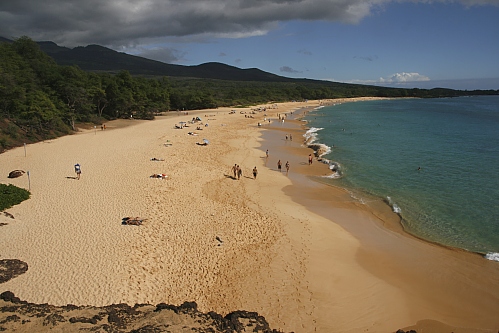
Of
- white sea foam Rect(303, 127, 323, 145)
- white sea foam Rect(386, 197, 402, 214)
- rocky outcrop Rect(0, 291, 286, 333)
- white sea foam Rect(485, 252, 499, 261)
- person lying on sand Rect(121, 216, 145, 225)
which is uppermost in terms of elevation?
rocky outcrop Rect(0, 291, 286, 333)

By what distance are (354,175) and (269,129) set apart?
2711 cm

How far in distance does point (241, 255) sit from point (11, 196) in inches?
484

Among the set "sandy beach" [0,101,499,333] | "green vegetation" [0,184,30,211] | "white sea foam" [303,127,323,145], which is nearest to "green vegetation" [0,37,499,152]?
"sandy beach" [0,101,499,333]

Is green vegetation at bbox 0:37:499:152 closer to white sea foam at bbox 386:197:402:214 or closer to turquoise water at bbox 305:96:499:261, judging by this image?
turquoise water at bbox 305:96:499:261

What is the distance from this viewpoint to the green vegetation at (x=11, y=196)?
53.4ft

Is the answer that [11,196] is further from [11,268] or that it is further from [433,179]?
[433,179]

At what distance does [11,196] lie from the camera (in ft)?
55.5

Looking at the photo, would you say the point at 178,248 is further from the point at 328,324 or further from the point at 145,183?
the point at 145,183

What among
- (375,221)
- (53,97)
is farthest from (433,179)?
(53,97)

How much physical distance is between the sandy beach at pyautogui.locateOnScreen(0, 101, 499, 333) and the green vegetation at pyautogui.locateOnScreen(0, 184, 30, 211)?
1.20 feet

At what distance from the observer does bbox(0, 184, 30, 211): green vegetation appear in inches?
641

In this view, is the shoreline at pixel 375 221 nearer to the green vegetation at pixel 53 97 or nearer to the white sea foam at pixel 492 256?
the white sea foam at pixel 492 256

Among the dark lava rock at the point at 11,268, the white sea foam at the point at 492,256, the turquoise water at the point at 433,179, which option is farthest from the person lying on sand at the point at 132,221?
the white sea foam at the point at 492,256

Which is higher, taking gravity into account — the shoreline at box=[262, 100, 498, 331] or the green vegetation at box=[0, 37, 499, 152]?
the green vegetation at box=[0, 37, 499, 152]
